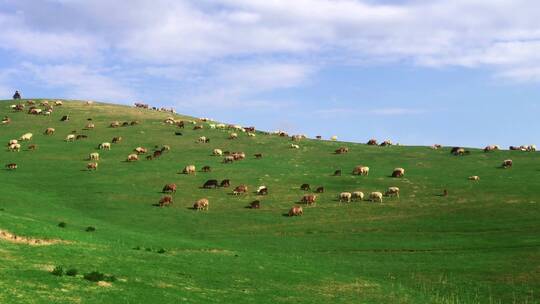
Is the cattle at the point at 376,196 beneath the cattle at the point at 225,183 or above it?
beneath

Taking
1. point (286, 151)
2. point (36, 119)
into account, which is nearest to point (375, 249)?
point (286, 151)

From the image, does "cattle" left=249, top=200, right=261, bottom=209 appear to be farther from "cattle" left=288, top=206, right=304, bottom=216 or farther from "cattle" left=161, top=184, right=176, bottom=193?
"cattle" left=161, top=184, right=176, bottom=193

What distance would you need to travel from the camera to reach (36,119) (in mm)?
121625

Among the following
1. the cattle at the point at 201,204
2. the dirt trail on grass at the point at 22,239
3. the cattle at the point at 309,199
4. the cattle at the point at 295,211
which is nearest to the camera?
the dirt trail on grass at the point at 22,239

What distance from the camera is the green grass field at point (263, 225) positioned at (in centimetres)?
2955

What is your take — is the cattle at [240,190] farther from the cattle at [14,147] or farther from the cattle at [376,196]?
the cattle at [14,147]

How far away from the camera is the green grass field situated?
96.9 ft

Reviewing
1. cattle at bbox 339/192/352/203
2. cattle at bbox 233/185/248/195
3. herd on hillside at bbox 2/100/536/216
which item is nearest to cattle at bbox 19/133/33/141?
herd on hillside at bbox 2/100/536/216

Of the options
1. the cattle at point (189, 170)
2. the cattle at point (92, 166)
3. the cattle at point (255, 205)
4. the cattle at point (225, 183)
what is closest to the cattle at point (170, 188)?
the cattle at point (225, 183)

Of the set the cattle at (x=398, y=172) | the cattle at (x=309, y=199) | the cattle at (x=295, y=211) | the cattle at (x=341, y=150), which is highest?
the cattle at (x=341, y=150)

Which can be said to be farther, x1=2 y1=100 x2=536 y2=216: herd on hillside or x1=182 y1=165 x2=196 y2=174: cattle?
x1=182 y1=165 x2=196 y2=174: cattle

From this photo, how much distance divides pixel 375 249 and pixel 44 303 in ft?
123

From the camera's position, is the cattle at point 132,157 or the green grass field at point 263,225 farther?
the cattle at point 132,157

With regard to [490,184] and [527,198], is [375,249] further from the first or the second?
[490,184]
